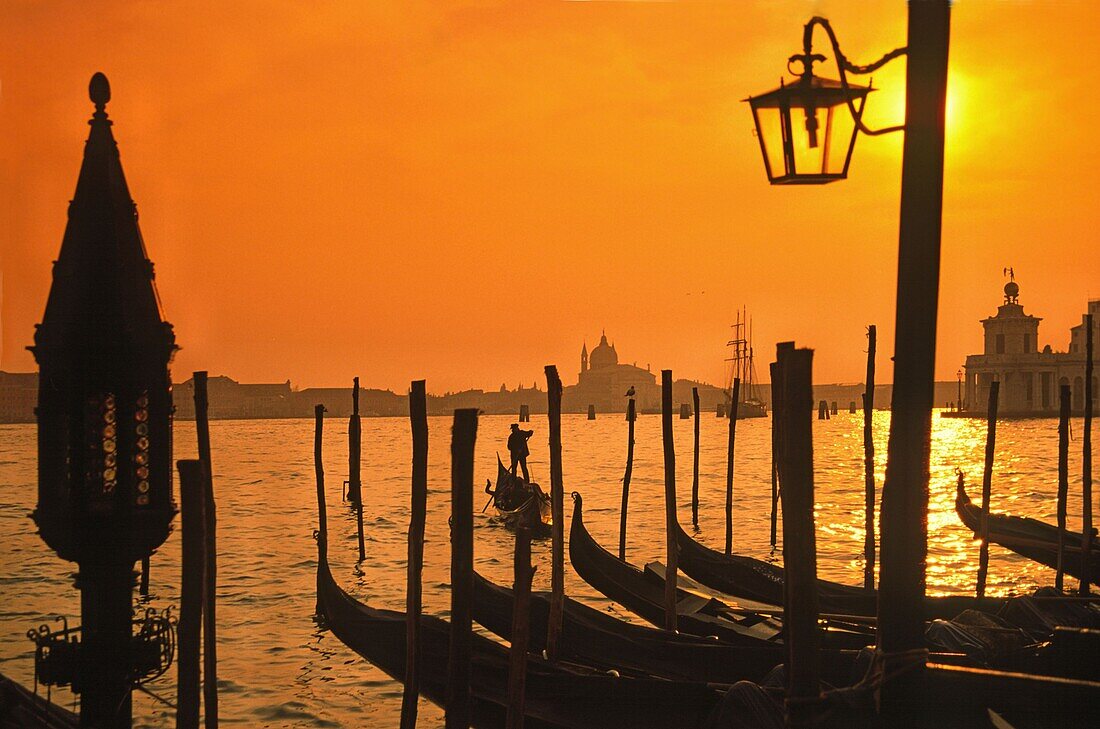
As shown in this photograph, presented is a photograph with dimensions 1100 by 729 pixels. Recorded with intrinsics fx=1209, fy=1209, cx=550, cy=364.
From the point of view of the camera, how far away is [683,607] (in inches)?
355

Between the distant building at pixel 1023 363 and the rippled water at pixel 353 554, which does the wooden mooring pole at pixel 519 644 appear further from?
the distant building at pixel 1023 363

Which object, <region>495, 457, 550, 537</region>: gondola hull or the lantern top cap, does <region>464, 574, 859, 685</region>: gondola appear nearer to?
the lantern top cap

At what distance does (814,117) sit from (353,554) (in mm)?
17546

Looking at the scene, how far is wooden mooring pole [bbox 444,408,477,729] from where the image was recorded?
19.3 ft

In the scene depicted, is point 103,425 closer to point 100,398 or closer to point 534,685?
point 100,398

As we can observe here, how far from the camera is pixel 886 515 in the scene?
115 inches

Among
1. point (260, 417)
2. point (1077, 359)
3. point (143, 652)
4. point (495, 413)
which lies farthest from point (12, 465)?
point (495, 413)

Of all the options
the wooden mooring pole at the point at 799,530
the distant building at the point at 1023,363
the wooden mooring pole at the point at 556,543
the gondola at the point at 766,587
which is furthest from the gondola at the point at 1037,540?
the distant building at the point at 1023,363

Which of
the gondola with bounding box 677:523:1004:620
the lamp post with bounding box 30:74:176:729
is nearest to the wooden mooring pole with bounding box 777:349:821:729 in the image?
the lamp post with bounding box 30:74:176:729

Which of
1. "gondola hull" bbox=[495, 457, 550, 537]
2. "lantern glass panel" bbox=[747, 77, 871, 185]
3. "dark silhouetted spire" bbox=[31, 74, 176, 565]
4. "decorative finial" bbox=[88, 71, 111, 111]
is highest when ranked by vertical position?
"decorative finial" bbox=[88, 71, 111, 111]

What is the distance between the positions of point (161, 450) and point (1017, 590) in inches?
466

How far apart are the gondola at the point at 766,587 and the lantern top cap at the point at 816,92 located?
591 cm

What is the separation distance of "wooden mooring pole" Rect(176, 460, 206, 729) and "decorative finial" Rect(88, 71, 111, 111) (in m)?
1.62

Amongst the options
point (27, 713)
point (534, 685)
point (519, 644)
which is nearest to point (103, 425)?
point (27, 713)
